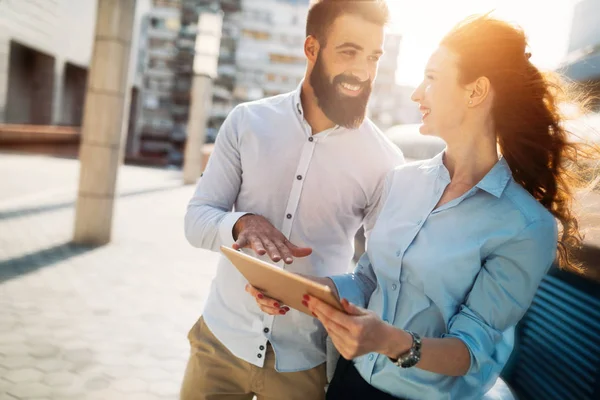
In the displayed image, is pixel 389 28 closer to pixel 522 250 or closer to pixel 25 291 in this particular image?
pixel 522 250

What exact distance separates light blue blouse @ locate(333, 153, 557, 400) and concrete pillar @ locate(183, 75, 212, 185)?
14.8m

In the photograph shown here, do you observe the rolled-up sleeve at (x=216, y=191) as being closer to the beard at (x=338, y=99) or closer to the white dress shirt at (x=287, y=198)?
the white dress shirt at (x=287, y=198)

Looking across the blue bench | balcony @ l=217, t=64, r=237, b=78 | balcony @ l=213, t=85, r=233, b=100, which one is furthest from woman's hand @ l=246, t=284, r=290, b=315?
balcony @ l=217, t=64, r=237, b=78

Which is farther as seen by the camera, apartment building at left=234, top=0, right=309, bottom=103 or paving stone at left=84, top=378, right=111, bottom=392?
apartment building at left=234, top=0, right=309, bottom=103

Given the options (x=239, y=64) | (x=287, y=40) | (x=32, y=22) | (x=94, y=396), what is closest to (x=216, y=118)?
(x=239, y=64)

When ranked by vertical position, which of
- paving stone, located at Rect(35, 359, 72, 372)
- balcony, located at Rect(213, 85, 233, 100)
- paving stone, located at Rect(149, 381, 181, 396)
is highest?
balcony, located at Rect(213, 85, 233, 100)

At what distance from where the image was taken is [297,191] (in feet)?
6.23

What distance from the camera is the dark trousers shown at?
157 centimetres

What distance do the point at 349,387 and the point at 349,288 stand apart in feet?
1.13

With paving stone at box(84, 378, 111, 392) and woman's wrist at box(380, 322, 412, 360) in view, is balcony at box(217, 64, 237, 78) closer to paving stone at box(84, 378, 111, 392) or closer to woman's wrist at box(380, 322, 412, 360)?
paving stone at box(84, 378, 111, 392)

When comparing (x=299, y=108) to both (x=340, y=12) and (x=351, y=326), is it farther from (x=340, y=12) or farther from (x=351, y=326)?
(x=351, y=326)

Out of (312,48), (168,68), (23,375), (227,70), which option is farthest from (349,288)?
(227,70)

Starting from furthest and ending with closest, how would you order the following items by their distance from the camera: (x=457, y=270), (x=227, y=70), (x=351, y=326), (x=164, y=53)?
1. (x=227, y=70)
2. (x=164, y=53)
3. (x=457, y=270)
4. (x=351, y=326)

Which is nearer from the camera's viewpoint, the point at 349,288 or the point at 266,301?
the point at 266,301
